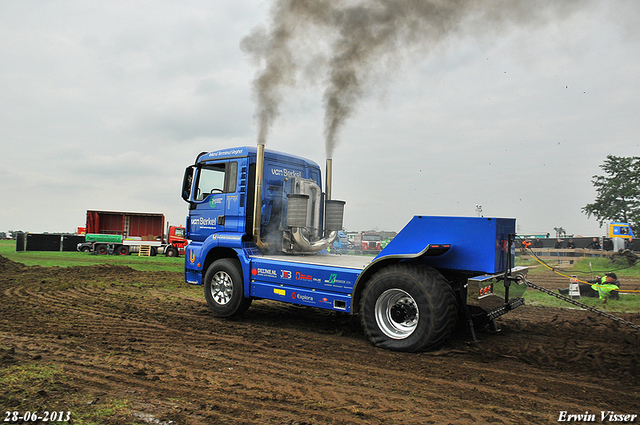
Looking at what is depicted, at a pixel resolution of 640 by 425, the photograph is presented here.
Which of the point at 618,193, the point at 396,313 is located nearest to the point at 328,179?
the point at 396,313

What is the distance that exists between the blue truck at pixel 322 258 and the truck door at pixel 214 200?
0.02 m

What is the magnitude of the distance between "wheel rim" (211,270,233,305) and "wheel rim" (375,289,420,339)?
3.17 m

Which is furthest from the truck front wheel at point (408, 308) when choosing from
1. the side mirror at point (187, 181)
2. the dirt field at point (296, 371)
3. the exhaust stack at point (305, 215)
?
the side mirror at point (187, 181)

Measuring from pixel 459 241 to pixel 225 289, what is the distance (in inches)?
173

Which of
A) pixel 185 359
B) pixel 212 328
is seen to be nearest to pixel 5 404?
pixel 185 359

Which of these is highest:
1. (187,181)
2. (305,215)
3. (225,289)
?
(187,181)

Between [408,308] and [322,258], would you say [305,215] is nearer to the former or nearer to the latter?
[322,258]

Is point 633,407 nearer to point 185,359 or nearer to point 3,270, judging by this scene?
point 185,359

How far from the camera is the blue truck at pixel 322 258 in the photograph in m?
5.22

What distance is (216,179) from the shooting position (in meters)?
8.37

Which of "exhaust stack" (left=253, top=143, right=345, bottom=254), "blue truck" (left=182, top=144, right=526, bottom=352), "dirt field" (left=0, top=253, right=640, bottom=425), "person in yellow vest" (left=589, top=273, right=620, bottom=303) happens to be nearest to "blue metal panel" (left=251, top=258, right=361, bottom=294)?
"blue truck" (left=182, top=144, right=526, bottom=352)

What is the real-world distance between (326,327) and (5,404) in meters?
4.51

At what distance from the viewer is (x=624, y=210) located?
132 feet

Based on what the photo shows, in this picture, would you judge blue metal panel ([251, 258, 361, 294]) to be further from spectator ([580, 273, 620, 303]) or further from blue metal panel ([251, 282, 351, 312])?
spectator ([580, 273, 620, 303])
